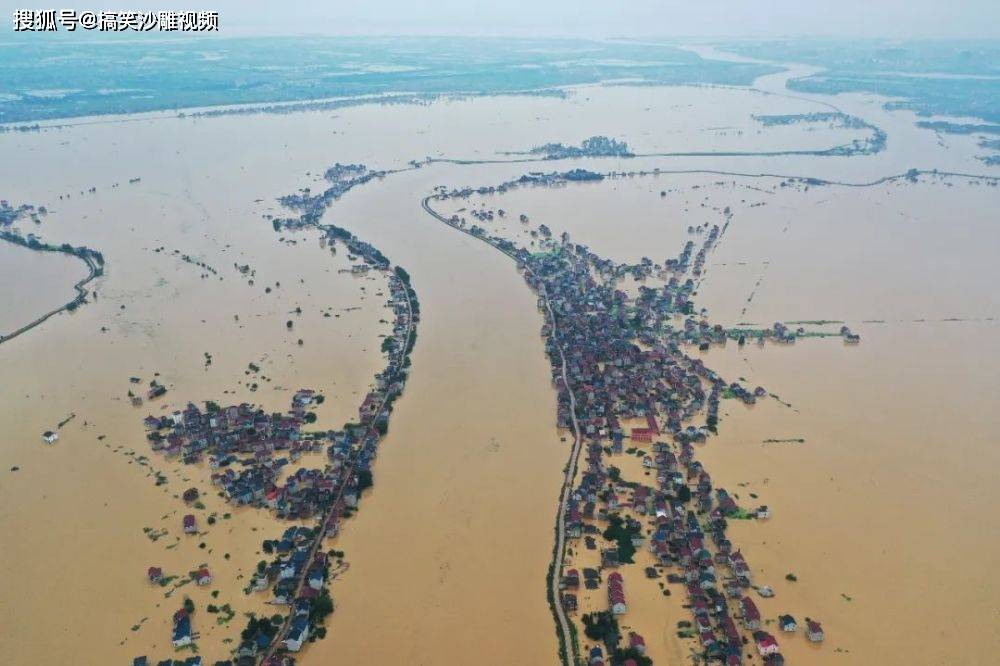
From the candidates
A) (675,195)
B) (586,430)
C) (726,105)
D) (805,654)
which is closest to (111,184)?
(675,195)

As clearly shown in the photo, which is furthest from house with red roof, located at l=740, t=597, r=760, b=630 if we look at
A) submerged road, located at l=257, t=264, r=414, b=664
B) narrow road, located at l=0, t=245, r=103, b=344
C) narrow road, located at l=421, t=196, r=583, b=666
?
narrow road, located at l=0, t=245, r=103, b=344

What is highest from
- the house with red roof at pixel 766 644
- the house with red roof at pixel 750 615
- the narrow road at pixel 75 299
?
the narrow road at pixel 75 299

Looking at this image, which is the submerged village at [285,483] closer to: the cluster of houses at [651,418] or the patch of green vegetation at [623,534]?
the cluster of houses at [651,418]

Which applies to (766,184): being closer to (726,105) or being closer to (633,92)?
(726,105)

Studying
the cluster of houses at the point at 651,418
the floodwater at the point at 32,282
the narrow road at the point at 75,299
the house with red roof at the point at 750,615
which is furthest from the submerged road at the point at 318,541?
the floodwater at the point at 32,282

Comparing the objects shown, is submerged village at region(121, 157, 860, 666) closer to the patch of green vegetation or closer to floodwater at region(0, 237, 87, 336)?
the patch of green vegetation

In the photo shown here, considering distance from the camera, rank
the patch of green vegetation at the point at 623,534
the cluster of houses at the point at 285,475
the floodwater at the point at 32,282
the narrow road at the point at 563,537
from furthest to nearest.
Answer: the floodwater at the point at 32,282 < the patch of green vegetation at the point at 623,534 < the cluster of houses at the point at 285,475 < the narrow road at the point at 563,537
